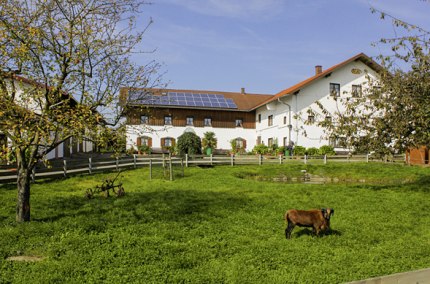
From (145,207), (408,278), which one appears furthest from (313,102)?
(408,278)

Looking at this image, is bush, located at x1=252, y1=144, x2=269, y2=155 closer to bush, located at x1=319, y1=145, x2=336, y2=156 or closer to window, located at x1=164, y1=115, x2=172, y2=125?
bush, located at x1=319, y1=145, x2=336, y2=156

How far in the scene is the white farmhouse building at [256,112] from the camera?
3847 cm

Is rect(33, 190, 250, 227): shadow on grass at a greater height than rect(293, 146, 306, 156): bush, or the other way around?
rect(293, 146, 306, 156): bush

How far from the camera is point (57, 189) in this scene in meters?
17.1

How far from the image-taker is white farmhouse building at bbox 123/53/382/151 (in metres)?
38.5

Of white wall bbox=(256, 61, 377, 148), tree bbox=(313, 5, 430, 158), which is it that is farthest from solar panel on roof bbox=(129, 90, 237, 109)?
tree bbox=(313, 5, 430, 158)

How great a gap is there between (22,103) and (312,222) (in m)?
8.75

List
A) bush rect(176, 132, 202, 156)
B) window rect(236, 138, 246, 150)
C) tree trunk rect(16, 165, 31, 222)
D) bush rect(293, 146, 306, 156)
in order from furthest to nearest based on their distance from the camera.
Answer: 1. window rect(236, 138, 246, 150)
2. bush rect(293, 146, 306, 156)
3. bush rect(176, 132, 202, 156)
4. tree trunk rect(16, 165, 31, 222)

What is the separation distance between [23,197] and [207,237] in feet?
18.2

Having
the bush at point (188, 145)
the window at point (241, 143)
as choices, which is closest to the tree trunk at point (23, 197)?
the bush at point (188, 145)

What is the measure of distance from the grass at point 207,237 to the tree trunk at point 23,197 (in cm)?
37

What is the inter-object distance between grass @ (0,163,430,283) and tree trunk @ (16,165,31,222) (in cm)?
37

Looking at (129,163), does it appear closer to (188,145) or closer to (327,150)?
(188,145)

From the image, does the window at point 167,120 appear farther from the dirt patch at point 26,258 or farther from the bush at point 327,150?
the dirt patch at point 26,258
